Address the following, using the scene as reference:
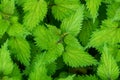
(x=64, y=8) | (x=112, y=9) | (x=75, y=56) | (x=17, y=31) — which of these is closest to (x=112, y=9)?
(x=112, y=9)

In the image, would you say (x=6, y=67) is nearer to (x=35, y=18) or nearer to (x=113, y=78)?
(x=35, y=18)

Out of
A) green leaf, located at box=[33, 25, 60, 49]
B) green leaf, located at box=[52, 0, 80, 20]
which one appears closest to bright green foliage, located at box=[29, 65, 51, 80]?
green leaf, located at box=[33, 25, 60, 49]

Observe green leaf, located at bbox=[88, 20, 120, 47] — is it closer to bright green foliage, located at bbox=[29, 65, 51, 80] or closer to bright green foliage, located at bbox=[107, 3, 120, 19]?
bright green foliage, located at bbox=[107, 3, 120, 19]

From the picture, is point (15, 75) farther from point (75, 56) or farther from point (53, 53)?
point (75, 56)

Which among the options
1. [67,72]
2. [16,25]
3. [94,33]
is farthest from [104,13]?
[16,25]

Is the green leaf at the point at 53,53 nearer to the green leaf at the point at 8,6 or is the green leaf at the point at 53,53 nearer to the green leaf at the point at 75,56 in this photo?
the green leaf at the point at 75,56

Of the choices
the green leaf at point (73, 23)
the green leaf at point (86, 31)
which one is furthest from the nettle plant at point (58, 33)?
the green leaf at point (86, 31)
